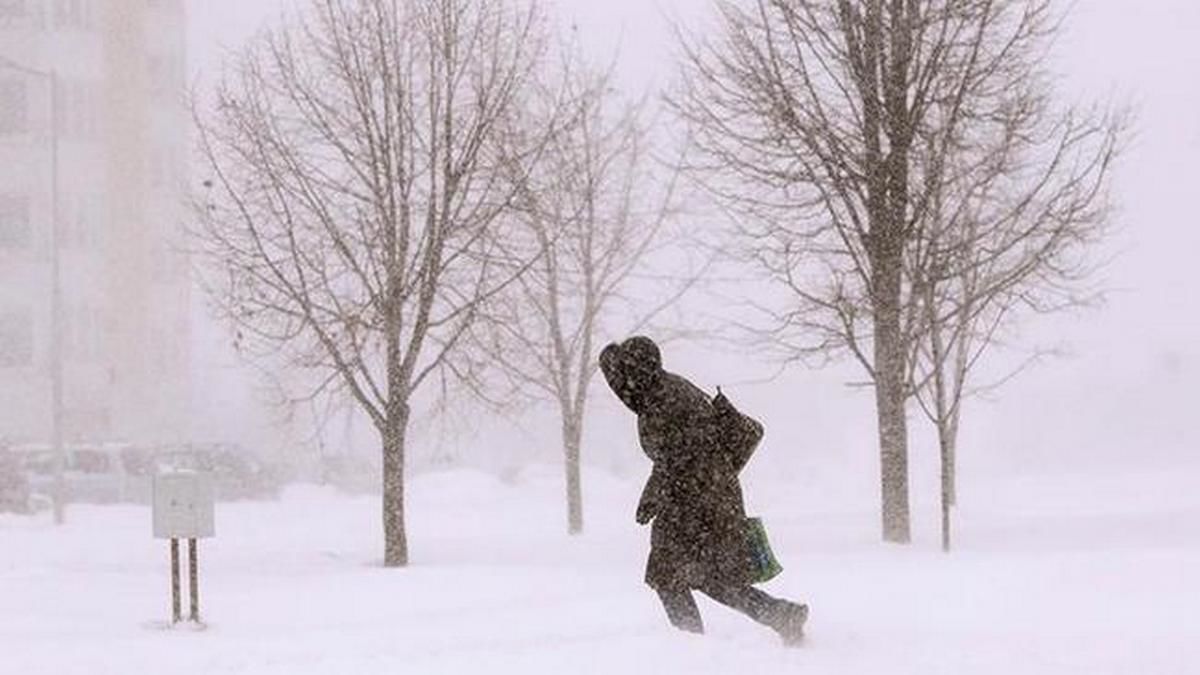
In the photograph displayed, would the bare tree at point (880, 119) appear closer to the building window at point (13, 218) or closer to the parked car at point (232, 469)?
the parked car at point (232, 469)

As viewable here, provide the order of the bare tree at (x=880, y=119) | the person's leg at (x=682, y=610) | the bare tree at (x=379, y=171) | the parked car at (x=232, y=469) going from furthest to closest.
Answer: the parked car at (x=232, y=469)
the bare tree at (x=379, y=171)
the bare tree at (x=880, y=119)
the person's leg at (x=682, y=610)

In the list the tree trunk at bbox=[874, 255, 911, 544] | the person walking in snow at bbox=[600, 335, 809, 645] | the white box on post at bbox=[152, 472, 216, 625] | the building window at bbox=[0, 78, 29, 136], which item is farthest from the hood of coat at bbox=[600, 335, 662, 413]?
the building window at bbox=[0, 78, 29, 136]

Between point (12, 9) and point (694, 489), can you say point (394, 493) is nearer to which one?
point (694, 489)

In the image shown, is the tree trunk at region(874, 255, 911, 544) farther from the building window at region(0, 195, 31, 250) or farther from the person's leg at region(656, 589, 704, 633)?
the building window at region(0, 195, 31, 250)

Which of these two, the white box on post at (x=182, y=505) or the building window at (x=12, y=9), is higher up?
the building window at (x=12, y=9)

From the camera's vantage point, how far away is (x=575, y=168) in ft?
67.9

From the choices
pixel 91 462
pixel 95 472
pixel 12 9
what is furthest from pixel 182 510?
pixel 12 9

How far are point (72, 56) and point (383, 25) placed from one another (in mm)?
37582

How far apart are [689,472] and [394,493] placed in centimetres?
791

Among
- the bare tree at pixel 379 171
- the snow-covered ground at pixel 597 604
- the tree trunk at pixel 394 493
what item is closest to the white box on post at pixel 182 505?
the snow-covered ground at pixel 597 604

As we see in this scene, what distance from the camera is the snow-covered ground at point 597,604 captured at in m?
7.61

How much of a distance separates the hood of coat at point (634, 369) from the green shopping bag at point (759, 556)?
2.69 ft

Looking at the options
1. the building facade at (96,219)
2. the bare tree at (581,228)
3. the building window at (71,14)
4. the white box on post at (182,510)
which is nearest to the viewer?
the white box on post at (182,510)

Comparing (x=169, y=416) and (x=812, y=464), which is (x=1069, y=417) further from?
(x=169, y=416)
